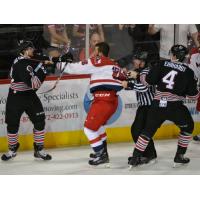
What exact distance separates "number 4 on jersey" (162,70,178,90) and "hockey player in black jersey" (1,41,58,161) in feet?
3.45

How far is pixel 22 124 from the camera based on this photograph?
6.53 meters

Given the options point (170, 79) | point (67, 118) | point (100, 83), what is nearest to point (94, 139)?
point (100, 83)

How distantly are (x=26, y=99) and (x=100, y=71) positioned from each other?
30.2 inches

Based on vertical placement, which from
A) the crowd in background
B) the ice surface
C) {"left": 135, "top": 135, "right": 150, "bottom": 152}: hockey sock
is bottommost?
the ice surface

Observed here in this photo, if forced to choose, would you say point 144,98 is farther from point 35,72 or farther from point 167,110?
point 35,72

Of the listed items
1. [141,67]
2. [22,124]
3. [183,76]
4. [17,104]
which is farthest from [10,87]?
[183,76]

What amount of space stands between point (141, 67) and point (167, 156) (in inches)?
39.5

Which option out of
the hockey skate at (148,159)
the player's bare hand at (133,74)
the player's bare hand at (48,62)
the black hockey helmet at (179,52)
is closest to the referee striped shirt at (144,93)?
the player's bare hand at (133,74)

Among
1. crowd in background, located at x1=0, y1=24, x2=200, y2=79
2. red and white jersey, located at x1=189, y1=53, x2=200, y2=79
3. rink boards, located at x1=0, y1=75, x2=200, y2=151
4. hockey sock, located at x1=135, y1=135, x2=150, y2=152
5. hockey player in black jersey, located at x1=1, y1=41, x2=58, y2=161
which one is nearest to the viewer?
hockey sock, located at x1=135, y1=135, x2=150, y2=152

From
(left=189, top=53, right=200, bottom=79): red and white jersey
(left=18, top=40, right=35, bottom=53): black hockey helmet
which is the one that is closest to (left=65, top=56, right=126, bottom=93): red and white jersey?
(left=18, top=40, right=35, bottom=53): black hockey helmet

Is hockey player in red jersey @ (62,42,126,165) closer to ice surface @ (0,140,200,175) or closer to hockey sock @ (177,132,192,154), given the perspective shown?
ice surface @ (0,140,200,175)

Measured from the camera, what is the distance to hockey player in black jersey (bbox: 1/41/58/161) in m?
5.78

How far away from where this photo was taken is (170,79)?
5.50 meters

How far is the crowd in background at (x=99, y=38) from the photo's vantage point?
21.2 ft
